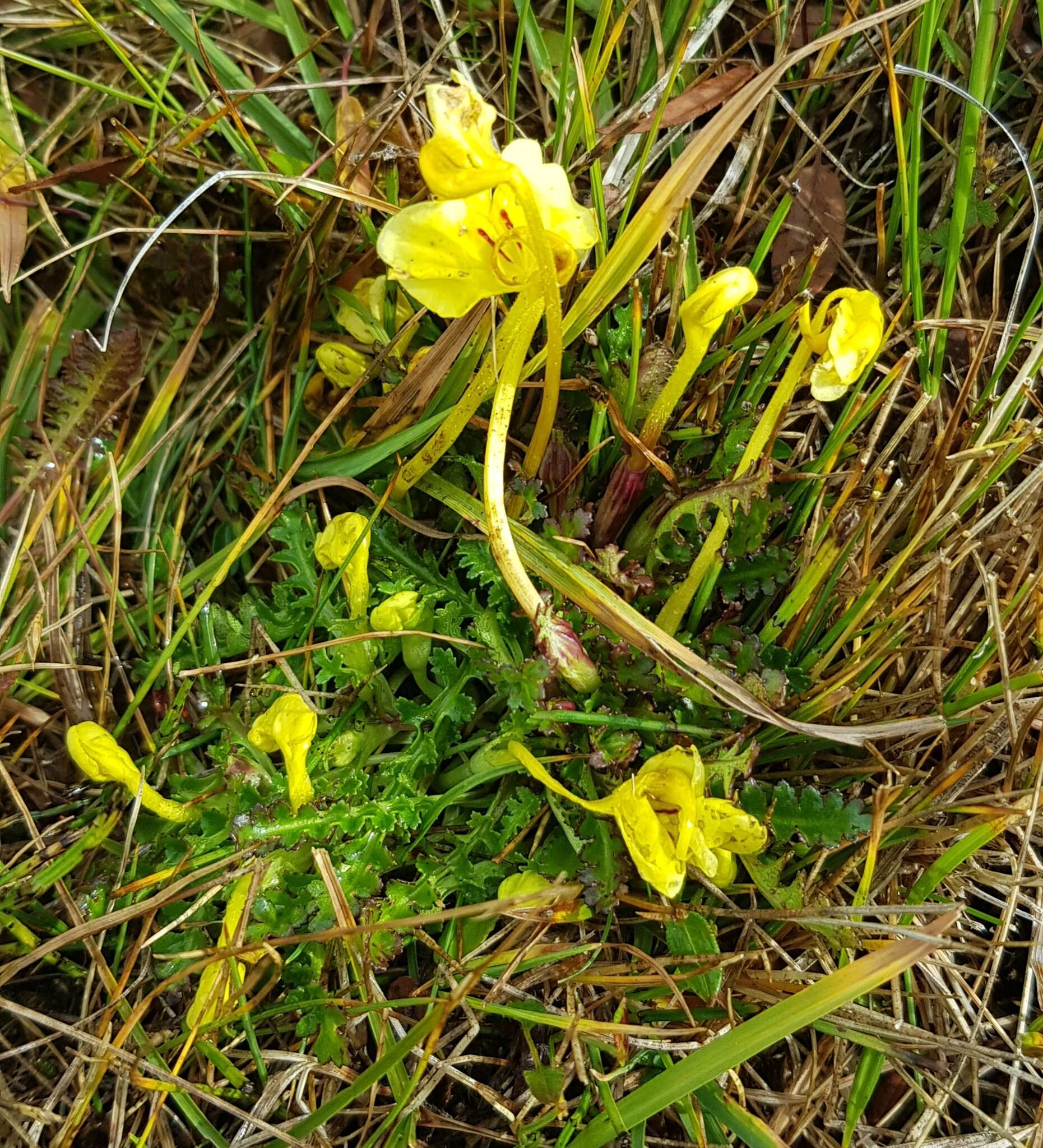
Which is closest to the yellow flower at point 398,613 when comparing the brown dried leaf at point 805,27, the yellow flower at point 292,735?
the yellow flower at point 292,735

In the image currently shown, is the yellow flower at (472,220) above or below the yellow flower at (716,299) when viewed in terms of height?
above

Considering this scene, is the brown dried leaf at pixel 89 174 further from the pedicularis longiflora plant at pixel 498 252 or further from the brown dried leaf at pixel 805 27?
the brown dried leaf at pixel 805 27

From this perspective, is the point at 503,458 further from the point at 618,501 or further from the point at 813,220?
the point at 813,220

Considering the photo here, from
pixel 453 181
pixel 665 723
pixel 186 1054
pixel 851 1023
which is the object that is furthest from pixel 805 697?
pixel 186 1054

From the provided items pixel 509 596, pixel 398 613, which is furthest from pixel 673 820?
pixel 398 613

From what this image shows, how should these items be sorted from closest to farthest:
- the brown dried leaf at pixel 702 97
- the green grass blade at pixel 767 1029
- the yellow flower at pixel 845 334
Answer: the green grass blade at pixel 767 1029
the yellow flower at pixel 845 334
the brown dried leaf at pixel 702 97

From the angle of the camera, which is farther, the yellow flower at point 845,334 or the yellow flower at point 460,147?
the yellow flower at point 845,334
